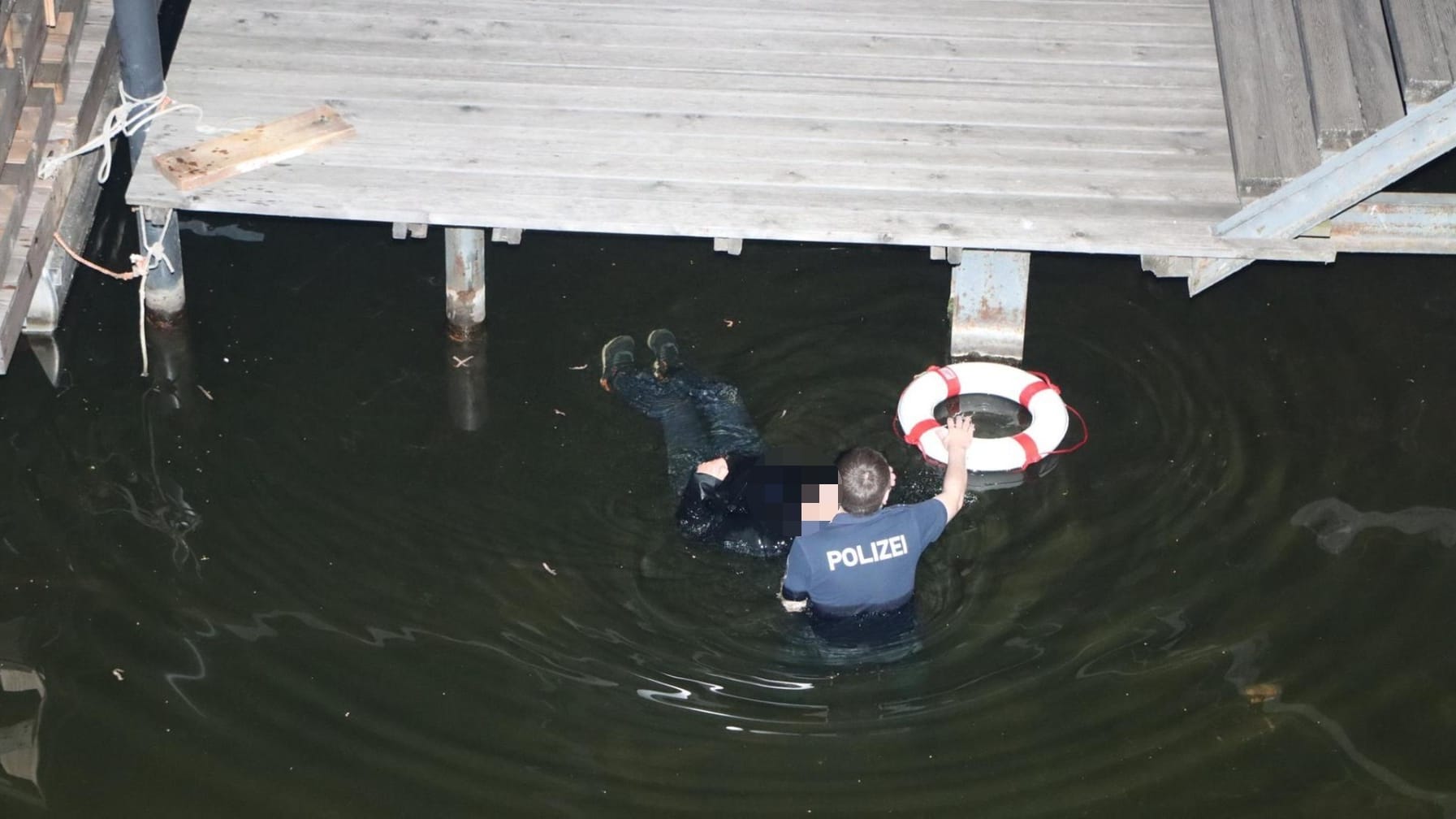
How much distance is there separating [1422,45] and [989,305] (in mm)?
1987

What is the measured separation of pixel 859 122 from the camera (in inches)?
283

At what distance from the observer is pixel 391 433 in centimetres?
716

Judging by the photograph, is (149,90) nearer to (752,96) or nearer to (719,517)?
(752,96)

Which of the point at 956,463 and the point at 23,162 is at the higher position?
the point at 23,162

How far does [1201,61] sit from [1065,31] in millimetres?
618

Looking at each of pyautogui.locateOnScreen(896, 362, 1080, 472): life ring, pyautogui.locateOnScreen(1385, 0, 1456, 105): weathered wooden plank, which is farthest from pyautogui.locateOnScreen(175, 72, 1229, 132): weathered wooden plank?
pyautogui.locateOnScreen(896, 362, 1080, 472): life ring

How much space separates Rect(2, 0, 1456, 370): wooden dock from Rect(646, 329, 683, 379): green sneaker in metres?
0.77

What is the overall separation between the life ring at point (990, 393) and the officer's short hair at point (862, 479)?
114 cm

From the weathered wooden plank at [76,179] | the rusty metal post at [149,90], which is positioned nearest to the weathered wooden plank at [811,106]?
the rusty metal post at [149,90]

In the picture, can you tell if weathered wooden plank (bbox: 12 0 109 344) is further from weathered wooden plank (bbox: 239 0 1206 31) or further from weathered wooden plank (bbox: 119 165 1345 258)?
weathered wooden plank (bbox: 239 0 1206 31)

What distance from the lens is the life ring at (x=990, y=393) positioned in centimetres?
704

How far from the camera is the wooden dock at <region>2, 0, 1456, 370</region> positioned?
21.9 ft

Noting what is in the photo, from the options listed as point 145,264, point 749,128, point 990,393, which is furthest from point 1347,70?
point 145,264

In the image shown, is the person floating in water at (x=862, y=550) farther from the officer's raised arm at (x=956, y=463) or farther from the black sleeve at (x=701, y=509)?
the black sleeve at (x=701, y=509)
